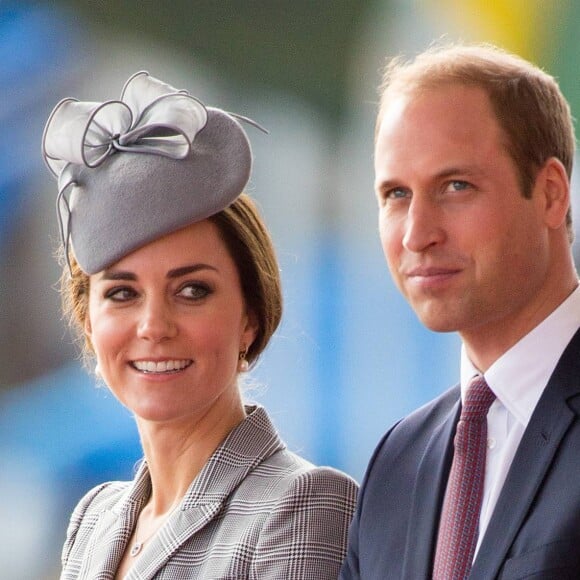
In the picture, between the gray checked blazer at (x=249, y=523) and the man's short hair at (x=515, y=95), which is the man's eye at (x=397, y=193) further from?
the gray checked blazer at (x=249, y=523)

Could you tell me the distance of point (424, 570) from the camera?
1.93 metres

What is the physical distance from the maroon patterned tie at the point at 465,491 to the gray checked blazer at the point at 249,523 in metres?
0.38

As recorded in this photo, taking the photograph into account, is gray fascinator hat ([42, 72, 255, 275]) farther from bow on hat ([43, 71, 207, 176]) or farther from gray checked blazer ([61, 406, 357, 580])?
gray checked blazer ([61, 406, 357, 580])

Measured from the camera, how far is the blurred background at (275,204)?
4.19m

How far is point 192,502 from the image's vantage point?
8.00ft

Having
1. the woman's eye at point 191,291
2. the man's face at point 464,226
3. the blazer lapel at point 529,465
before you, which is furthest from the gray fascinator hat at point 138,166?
the blazer lapel at point 529,465

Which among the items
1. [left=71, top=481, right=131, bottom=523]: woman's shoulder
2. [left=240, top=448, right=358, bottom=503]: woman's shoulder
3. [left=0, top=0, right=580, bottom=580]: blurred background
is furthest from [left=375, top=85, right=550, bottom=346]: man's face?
[left=0, top=0, right=580, bottom=580]: blurred background

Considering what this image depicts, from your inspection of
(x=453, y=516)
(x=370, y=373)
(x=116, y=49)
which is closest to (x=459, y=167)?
(x=453, y=516)

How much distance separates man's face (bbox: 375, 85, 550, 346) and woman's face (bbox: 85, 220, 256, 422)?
0.57 meters

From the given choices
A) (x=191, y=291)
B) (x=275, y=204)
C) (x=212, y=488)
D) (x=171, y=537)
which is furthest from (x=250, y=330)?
(x=275, y=204)

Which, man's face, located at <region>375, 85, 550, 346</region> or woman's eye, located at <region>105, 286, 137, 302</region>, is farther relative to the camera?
woman's eye, located at <region>105, 286, 137, 302</region>

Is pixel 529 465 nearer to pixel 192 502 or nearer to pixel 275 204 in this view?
pixel 192 502

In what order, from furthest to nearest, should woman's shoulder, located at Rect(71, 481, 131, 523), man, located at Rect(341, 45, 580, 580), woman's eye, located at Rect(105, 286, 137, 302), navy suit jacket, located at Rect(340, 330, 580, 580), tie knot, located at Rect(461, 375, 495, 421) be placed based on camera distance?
1. woman's shoulder, located at Rect(71, 481, 131, 523)
2. woman's eye, located at Rect(105, 286, 137, 302)
3. tie knot, located at Rect(461, 375, 495, 421)
4. man, located at Rect(341, 45, 580, 580)
5. navy suit jacket, located at Rect(340, 330, 580, 580)

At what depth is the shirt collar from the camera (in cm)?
193
